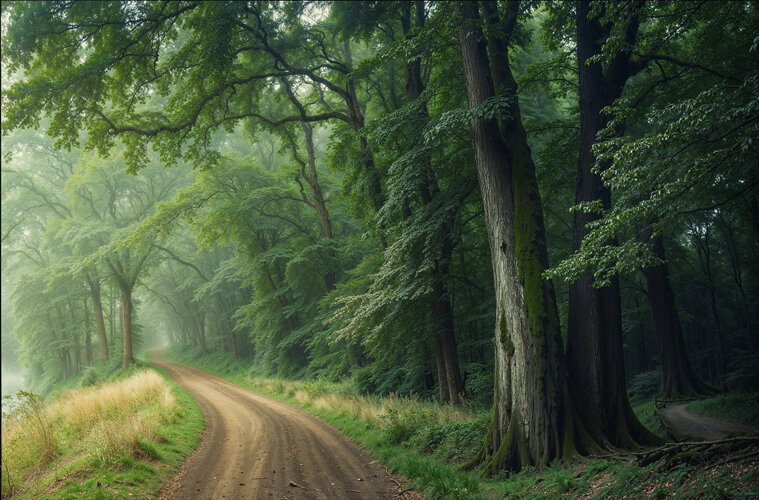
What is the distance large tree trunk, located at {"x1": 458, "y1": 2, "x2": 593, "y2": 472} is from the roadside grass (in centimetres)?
575

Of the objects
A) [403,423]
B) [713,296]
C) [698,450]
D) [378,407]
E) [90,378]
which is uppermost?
[698,450]

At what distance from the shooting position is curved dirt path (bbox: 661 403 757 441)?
945 cm

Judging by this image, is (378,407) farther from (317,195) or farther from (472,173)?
(317,195)

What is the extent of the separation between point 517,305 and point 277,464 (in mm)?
5373

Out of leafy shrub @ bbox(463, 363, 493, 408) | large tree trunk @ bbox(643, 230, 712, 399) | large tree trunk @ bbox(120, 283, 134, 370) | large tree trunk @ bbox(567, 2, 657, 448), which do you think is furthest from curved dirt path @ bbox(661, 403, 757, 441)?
large tree trunk @ bbox(120, 283, 134, 370)

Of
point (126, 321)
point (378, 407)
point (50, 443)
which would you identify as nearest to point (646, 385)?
point (378, 407)

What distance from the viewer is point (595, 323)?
752 centimetres

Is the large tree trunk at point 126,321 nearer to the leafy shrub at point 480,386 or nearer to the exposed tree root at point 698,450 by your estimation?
the leafy shrub at point 480,386

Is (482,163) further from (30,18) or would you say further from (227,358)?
(227,358)

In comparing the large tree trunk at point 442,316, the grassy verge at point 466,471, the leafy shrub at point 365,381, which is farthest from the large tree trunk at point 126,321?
the large tree trunk at point 442,316

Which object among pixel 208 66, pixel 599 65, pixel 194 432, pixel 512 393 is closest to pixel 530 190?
pixel 599 65

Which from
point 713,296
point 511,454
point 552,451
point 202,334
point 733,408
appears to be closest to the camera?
point 552,451

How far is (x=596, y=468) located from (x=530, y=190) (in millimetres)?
4437

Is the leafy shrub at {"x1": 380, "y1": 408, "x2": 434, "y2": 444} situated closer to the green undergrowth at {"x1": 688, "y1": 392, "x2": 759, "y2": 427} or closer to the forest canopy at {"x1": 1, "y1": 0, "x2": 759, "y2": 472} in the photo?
the forest canopy at {"x1": 1, "y1": 0, "x2": 759, "y2": 472}
